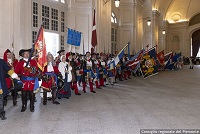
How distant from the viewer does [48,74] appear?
7.28 meters

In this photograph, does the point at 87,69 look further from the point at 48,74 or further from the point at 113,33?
the point at 113,33

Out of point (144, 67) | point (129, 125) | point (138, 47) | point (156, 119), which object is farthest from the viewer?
point (138, 47)

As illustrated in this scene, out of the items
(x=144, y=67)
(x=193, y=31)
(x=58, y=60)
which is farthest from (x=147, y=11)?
(x=58, y=60)

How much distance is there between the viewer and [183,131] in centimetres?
466

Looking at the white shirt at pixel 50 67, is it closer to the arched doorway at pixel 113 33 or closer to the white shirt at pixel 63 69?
the white shirt at pixel 63 69

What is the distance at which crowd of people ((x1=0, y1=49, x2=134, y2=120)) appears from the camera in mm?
6141

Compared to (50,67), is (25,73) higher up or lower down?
lower down

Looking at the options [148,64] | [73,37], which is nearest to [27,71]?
[73,37]

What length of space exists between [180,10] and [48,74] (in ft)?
125

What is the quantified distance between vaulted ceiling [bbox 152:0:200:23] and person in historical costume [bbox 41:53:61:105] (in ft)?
111

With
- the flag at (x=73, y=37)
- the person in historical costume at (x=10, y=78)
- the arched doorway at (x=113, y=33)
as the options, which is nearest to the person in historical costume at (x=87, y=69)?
the flag at (x=73, y=37)

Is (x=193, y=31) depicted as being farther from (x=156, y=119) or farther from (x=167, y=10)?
(x=156, y=119)

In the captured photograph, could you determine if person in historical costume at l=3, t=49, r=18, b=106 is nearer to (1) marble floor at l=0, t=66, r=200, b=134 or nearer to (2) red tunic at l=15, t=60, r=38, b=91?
(1) marble floor at l=0, t=66, r=200, b=134

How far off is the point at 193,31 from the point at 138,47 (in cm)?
2013
